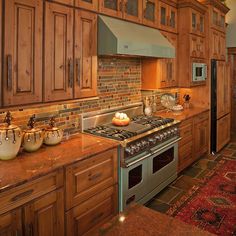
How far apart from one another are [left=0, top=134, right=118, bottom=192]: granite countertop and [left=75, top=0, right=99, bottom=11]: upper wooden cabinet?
1.29m

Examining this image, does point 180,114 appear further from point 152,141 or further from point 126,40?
point 126,40

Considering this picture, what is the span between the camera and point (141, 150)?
2867mm

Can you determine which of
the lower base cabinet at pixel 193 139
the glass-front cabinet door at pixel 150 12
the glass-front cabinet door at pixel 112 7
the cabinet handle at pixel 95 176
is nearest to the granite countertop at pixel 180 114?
the lower base cabinet at pixel 193 139

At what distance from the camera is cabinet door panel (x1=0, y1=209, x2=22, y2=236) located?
1.59 m

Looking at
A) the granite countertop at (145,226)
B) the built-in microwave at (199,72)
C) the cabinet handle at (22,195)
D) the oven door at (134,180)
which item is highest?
the built-in microwave at (199,72)

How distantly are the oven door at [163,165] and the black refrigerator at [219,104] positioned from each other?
1.69 m

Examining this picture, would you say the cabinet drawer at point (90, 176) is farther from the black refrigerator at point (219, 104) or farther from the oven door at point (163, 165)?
the black refrigerator at point (219, 104)

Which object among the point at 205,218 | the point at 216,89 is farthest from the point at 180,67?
the point at 205,218

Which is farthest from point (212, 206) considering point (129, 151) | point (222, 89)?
point (222, 89)

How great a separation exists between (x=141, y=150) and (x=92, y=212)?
0.88 metres

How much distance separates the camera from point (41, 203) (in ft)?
5.99

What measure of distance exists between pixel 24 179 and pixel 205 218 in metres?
2.09

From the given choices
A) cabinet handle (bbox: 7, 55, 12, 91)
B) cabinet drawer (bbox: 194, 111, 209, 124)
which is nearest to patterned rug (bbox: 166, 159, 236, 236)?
cabinet drawer (bbox: 194, 111, 209, 124)

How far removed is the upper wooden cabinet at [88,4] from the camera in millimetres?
2353
